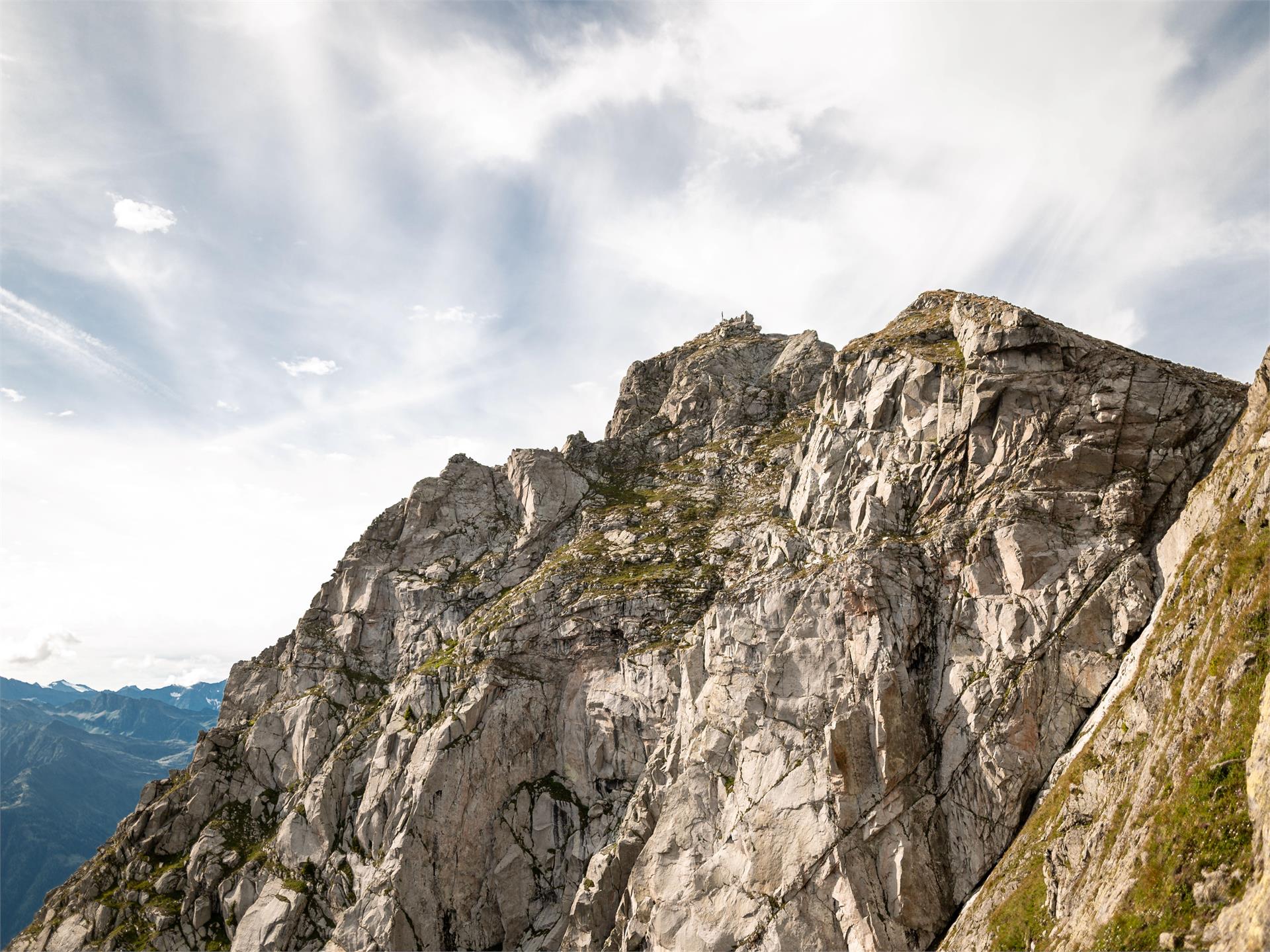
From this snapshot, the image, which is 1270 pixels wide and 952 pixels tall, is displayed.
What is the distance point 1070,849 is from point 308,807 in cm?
8250

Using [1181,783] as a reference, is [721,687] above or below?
above

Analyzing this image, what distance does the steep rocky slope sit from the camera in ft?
108

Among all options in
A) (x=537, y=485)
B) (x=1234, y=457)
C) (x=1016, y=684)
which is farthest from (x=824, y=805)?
(x=537, y=485)

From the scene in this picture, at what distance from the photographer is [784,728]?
69.2 m

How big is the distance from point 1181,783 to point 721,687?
140 ft

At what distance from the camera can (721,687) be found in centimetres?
7569

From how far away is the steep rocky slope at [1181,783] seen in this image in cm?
3297

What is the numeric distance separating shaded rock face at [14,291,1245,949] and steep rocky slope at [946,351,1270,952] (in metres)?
6.69

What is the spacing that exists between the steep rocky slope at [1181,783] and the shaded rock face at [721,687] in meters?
6.69

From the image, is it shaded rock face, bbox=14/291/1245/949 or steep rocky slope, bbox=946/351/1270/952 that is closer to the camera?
steep rocky slope, bbox=946/351/1270/952

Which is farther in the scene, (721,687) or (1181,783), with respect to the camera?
(721,687)

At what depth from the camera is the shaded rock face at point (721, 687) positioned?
201 ft

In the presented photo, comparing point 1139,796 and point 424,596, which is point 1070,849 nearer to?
point 1139,796

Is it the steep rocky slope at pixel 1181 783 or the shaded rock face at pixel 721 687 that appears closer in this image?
the steep rocky slope at pixel 1181 783
